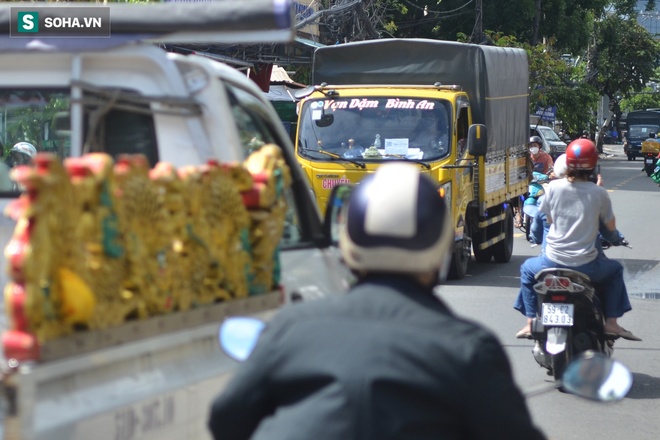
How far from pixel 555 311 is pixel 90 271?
16.3 feet

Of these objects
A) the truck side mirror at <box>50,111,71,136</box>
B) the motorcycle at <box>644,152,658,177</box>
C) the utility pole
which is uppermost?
the utility pole

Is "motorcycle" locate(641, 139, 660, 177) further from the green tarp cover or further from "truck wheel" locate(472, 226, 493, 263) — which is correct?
the green tarp cover

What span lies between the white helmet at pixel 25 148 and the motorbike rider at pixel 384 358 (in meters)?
3.25

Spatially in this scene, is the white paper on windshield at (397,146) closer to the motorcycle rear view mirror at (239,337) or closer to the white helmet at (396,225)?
the motorcycle rear view mirror at (239,337)

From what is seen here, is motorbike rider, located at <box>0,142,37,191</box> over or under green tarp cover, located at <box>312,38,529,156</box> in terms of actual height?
under

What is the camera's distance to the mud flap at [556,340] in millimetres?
7016

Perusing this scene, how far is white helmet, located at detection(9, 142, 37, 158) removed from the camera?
5266mm

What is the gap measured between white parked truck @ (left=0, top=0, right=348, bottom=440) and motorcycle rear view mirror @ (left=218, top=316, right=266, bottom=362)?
0.25 meters

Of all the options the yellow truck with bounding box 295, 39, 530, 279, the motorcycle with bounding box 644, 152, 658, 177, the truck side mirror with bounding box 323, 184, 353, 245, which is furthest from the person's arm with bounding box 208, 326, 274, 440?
the motorcycle with bounding box 644, 152, 658, 177

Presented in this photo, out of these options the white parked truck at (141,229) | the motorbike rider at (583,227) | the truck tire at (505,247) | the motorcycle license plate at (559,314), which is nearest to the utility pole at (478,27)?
the truck tire at (505,247)

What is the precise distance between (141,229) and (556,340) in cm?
478

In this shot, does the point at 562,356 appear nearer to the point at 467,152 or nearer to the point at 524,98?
the point at 467,152

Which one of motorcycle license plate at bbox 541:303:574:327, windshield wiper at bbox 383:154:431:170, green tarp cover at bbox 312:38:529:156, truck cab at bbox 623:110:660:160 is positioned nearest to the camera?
motorcycle license plate at bbox 541:303:574:327

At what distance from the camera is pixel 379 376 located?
83.0 inches
